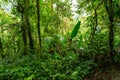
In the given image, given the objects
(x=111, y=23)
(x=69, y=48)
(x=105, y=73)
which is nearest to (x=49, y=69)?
(x=105, y=73)

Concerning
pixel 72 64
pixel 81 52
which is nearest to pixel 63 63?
pixel 72 64

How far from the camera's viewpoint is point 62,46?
8.41m

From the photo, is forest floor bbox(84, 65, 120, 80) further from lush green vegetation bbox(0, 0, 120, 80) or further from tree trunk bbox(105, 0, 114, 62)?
tree trunk bbox(105, 0, 114, 62)

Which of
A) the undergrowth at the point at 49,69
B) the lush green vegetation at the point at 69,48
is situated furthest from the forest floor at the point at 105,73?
the undergrowth at the point at 49,69

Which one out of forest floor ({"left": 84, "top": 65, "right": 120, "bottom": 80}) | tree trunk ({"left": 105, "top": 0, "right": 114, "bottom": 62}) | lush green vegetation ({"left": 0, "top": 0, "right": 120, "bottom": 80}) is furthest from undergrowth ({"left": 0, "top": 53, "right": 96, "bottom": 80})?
tree trunk ({"left": 105, "top": 0, "right": 114, "bottom": 62})

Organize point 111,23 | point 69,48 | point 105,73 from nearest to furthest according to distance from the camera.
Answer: point 105,73 < point 111,23 < point 69,48

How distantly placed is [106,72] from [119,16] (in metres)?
1.97

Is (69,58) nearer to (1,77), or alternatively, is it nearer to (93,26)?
(93,26)

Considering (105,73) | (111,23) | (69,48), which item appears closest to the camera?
(105,73)

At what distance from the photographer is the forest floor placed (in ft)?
19.2

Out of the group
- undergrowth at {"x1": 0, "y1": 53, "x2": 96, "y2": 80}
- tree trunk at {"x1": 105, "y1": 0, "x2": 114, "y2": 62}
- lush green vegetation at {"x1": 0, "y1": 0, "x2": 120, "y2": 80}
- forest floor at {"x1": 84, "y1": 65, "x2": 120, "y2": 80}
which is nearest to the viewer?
undergrowth at {"x1": 0, "y1": 53, "x2": 96, "y2": 80}

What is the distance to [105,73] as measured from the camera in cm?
616

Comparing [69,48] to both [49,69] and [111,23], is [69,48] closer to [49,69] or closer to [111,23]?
[49,69]

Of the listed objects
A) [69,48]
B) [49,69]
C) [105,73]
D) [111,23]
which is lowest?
[105,73]
